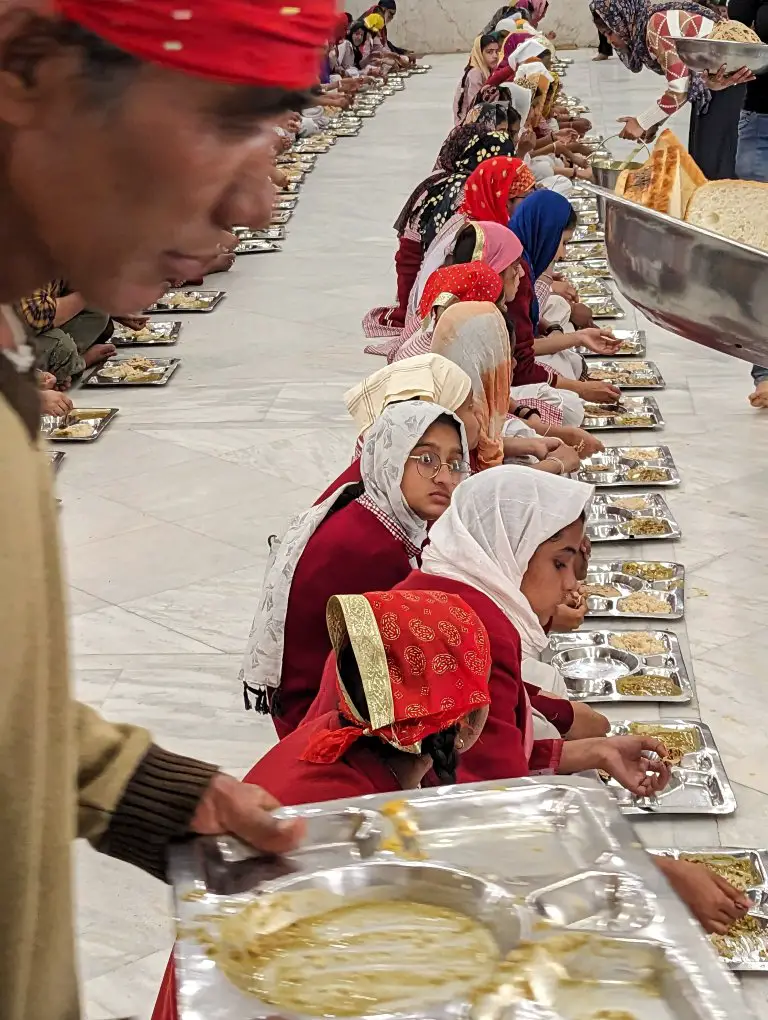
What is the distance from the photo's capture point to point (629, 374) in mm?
5047

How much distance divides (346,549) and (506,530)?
38cm

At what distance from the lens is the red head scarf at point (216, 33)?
624 mm

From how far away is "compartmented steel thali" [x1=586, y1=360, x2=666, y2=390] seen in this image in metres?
4.95

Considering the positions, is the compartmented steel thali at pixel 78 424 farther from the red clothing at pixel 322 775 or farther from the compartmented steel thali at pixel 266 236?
the compartmented steel thali at pixel 266 236

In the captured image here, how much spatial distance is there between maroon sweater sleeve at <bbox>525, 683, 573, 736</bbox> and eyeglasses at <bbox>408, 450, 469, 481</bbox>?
0.51 metres

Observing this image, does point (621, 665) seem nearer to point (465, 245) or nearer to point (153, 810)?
point (465, 245)

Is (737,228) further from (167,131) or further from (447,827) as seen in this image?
(167,131)

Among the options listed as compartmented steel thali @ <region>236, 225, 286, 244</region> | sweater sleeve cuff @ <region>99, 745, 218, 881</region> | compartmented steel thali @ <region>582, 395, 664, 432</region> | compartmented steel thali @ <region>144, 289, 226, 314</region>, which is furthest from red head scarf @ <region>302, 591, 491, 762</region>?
compartmented steel thali @ <region>236, 225, 286, 244</region>

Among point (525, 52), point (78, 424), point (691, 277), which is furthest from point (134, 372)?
point (691, 277)

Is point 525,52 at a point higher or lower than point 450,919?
higher

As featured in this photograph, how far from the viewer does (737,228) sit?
1495 mm

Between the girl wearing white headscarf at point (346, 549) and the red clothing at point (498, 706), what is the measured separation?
327 millimetres

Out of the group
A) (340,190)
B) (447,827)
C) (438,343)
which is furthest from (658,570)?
(340,190)

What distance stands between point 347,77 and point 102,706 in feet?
41.3
